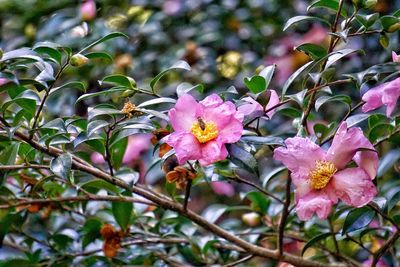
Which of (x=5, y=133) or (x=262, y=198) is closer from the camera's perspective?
(x=5, y=133)

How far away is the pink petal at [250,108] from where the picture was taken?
97 centimetres

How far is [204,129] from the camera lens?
98cm

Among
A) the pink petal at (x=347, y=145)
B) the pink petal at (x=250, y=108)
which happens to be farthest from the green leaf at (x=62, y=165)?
the pink petal at (x=347, y=145)

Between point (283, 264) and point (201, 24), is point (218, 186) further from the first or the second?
point (283, 264)

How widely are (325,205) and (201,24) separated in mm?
1435

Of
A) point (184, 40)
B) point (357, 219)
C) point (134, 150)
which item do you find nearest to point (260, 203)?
point (357, 219)

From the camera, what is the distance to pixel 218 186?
219 centimetres

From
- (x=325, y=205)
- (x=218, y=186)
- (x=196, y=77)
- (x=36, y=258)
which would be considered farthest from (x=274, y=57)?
(x=325, y=205)

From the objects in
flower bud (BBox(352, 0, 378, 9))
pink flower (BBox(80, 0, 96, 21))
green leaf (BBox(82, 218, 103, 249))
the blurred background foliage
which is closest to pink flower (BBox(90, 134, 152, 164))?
the blurred background foliage

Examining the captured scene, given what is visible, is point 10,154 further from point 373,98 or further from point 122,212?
point 373,98

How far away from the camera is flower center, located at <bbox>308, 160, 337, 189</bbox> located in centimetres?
98

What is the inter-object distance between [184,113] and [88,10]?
130 cm

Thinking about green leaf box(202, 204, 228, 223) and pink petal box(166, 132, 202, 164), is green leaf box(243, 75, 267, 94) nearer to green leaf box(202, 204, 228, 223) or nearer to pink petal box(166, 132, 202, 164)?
pink petal box(166, 132, 202, 164)

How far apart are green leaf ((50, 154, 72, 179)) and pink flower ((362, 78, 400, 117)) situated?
42 cm
